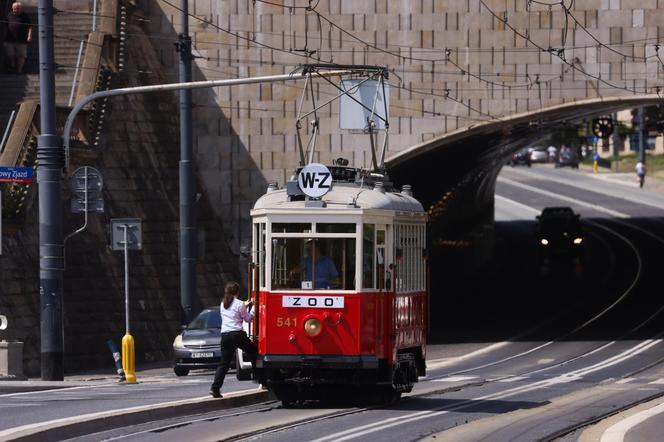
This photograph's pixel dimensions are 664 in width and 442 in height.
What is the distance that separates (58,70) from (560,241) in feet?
109

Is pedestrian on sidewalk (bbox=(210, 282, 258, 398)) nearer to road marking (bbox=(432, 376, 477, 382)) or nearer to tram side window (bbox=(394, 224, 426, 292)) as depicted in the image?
tram side window (bbox=(394, 224, 426, 292))

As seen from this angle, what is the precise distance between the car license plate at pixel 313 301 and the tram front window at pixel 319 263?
13cm

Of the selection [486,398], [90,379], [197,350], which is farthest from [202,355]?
[486,398]

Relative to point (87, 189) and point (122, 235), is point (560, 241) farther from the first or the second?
point (87, 189)

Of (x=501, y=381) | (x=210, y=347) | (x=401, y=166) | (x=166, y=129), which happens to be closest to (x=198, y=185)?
(x=166, y=129)

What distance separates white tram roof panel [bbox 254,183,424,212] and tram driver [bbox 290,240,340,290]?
0.51m

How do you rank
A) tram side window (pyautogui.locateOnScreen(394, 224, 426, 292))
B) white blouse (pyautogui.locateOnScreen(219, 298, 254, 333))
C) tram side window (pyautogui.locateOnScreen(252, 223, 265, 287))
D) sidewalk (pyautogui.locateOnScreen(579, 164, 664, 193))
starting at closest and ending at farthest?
tram side window (pyautogui.locateOnScreen(252, 223, 265, 287)) < white blouse (pyautogui.locateOnScreen(219, 298, 254, 333)) < tram side window (pyautogui.locateOnScreen(394, 224, 426, 292)) < sidewalk (pyautogui.locateOnScreen(579, 164, 664, 193))

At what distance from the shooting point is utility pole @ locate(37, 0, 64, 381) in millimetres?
28234

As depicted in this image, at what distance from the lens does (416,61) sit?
4081 centimetres

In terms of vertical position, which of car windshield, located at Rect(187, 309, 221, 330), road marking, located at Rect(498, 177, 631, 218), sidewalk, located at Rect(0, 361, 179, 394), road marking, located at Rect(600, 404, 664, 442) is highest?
road marking, located at Rect(600, 404, 664, 442)

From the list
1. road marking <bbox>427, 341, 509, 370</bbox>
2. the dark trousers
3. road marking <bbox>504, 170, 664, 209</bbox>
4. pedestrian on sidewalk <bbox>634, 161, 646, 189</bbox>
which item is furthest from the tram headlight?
pedestrian on sidewalk <bbox>634, 161, 646, 189</bbox>

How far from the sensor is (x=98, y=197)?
97.6 ft

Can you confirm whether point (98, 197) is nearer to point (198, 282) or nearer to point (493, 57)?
point (198, 282)

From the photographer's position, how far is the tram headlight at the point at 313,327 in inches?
762
